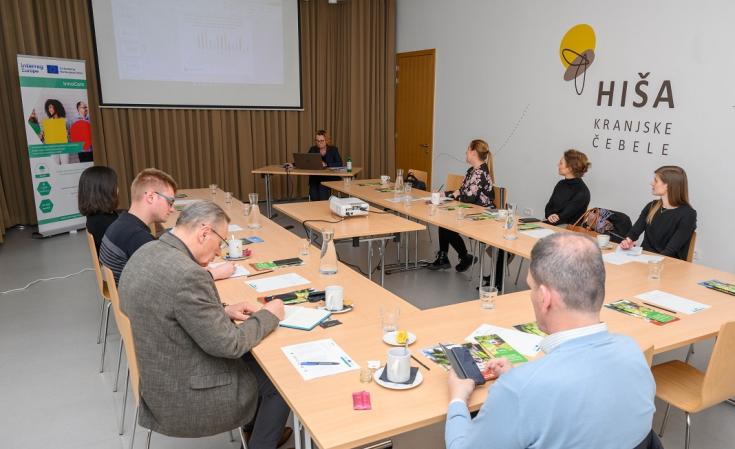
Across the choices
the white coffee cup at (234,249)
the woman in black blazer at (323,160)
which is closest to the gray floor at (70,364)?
the white coffee cup at (234,249)

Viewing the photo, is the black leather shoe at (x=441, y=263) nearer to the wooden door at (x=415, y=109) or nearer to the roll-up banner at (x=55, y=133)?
the wooden door at (x=415, y=109)

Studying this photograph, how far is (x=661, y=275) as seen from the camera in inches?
115

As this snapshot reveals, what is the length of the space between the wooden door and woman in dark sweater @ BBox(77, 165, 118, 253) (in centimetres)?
568

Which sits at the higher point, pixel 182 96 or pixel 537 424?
pixel 182 96

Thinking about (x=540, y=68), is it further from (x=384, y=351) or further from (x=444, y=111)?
(x=384, y=351)

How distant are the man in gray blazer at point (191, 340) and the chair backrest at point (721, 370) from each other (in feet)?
5.60

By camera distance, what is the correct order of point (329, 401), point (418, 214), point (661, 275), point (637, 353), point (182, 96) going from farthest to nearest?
1. point (182, 96)
2. point (418, 214)
3. point (661, 275)
4. point (329, 401)
5. point (637, 353)

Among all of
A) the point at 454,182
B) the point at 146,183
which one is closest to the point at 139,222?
the point at 146,183

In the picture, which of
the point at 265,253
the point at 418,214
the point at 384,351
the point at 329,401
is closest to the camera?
the point at 329,401

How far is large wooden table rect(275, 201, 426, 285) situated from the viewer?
3.81m

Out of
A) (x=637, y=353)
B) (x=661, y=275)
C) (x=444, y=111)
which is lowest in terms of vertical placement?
(x=661, y=275)

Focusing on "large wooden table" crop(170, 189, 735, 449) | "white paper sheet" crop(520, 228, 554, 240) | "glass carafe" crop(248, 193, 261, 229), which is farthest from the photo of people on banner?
"white paper sheet" crop(520, 228, 554, 240)

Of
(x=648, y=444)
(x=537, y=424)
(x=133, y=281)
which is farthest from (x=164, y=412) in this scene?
(x=648, y=444)

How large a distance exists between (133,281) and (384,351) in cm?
94
